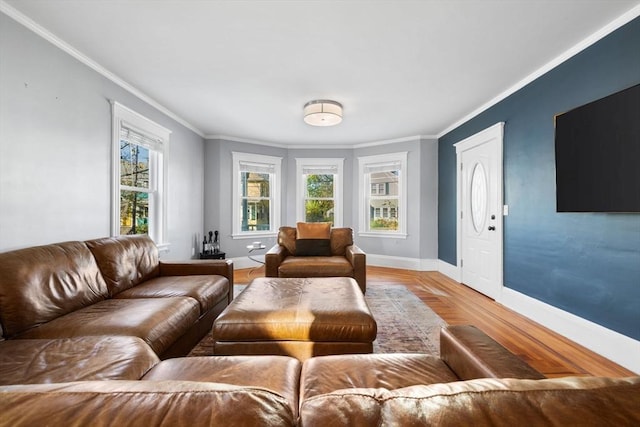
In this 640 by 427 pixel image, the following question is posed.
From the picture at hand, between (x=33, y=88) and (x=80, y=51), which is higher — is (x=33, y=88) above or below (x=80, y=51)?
below

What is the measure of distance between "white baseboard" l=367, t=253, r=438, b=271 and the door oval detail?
1393 mm

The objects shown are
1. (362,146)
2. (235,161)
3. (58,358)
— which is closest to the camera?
(58,358)

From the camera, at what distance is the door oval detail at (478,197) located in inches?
154

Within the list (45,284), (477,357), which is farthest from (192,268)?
(477,357)

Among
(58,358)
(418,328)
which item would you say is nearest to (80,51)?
(58,358)

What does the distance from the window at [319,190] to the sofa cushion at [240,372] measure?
4.83m

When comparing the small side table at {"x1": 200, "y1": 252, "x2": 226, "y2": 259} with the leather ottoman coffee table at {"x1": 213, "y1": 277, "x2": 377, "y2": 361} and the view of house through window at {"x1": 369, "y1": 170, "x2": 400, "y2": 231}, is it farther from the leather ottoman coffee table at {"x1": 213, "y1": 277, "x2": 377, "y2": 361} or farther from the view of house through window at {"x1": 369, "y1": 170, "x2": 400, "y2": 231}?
the leather ottoman coffee table at {"x1": 213, "y1": 277, "x2": 377, "y2": 361}

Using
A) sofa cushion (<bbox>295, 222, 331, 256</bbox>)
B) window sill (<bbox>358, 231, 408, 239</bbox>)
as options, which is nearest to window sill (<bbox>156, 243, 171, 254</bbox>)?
sofa cushion (<bbox>295, 222, 331, 256</bbox>)

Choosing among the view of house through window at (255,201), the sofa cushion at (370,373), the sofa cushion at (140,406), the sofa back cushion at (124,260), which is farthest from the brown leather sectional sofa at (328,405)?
the view of house through window at (255,201)

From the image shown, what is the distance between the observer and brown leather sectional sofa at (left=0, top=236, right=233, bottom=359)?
5.25 ft

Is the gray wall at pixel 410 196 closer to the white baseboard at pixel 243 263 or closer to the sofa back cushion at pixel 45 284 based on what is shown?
the white baseboard at pixel 243 263

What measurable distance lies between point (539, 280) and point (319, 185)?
4.12 metres

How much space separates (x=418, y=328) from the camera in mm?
2701

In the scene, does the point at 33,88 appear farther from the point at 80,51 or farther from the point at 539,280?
the point at 539,280
